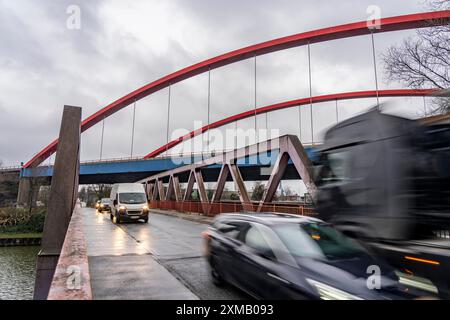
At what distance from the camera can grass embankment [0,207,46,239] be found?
37156 mm

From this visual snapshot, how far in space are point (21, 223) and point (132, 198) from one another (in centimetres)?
2749

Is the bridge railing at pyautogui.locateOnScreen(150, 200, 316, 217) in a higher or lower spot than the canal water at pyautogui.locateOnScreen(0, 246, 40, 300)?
higher

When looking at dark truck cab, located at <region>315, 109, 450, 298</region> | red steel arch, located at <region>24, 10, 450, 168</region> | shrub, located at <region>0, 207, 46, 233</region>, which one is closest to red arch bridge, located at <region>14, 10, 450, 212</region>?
red steel arch, located at <region>24, 10, 450, 168</region>

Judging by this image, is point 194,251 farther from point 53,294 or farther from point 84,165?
point 84,165

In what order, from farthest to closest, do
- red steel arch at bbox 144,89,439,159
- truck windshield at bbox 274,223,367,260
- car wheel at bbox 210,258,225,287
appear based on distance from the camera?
red steel arch at bbox 144,89,439,159
car wheel at bbox 210,258,225,287
truck windshield at bbox 274,223,367,260

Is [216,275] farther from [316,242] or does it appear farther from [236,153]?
[236,153]

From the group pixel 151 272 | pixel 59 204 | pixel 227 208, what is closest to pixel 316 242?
pixel 151 272

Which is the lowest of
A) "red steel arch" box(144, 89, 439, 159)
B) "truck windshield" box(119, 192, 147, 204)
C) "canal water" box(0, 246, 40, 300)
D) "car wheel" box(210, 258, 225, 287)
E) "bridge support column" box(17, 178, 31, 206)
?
"canal water" box(0, 246, 40, 300)

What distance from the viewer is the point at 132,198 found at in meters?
20.0

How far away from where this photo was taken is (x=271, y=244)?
4625 millimetres

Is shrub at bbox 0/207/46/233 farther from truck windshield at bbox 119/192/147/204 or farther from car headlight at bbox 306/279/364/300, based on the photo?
car headlight at bbox 306/279/364/300

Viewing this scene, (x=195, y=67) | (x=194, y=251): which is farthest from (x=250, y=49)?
(x=194, y=251)

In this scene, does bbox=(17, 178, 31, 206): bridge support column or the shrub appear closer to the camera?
the shrub
